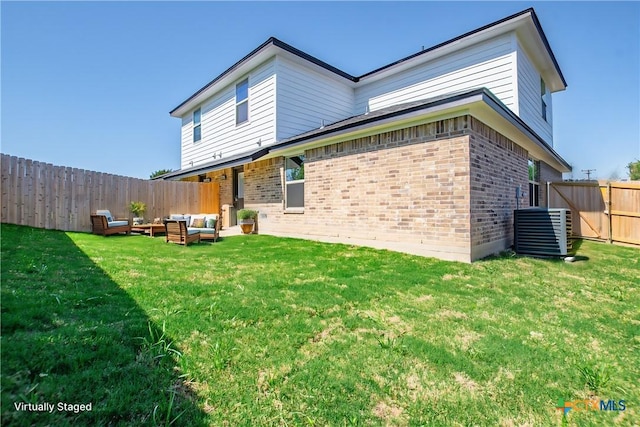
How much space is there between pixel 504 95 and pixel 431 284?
8645mm

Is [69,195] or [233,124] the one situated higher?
[233,124]

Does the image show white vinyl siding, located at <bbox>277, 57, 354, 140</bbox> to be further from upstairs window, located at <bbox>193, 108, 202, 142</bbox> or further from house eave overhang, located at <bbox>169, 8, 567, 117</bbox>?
upstairs window, located at <bbox>193, 108, 202, 142</bbox>

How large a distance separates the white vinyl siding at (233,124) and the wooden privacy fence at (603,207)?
40.7 ft

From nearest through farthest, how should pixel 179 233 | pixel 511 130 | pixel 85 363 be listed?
1. pixel 85 363
2. pixel 511 130
3. pixel 179 233

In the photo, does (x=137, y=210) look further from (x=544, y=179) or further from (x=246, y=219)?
(x=544, y=179)

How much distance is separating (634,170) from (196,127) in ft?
148

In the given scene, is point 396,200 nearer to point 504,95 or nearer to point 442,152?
point 442,152

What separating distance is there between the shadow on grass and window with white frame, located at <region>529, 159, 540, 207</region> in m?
13.0

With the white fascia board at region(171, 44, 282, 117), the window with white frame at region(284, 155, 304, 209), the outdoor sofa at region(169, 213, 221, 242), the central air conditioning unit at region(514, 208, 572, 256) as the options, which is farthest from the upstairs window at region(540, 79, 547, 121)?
the outdoor sofa at region(169, 213, 221, 242)

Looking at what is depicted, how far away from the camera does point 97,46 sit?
973 cm

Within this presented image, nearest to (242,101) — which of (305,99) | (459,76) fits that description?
(305,99)

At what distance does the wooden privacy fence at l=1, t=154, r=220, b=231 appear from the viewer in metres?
9.48

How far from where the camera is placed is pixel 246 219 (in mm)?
11750

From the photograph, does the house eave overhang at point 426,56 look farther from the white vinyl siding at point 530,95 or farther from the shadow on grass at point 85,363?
the shadow on grass at point 85,363
